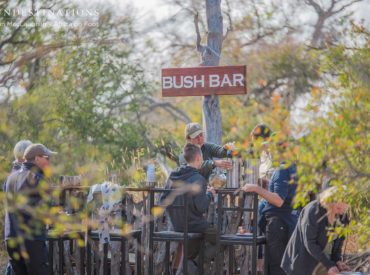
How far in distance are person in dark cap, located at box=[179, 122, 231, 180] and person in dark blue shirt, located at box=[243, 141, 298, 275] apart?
65cm

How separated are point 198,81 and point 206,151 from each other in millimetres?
1744

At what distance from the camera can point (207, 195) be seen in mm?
9250

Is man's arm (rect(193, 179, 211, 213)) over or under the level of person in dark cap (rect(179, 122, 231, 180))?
under

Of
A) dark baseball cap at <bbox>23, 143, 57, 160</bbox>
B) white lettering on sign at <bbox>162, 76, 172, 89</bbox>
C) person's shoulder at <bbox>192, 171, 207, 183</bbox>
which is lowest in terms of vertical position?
person's shoulder at <bbox>192, 171, 207, 183</bbox>

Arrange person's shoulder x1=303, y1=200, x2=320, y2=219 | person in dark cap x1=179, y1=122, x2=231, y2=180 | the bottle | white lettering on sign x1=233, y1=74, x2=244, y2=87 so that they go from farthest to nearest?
white lettering on sign x1=233, y1=74, x2=244, y2=87 → the bottle → person in dark cap x1=179, y1=122, x2=231, y2=180 → person's shoulder x1=303, y1=200, x2=320, y2=219

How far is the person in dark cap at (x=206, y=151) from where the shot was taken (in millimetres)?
9305

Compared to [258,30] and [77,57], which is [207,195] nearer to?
[77,57]

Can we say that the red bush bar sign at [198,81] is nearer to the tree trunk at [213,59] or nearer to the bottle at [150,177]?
the tree trunk at [213,59]

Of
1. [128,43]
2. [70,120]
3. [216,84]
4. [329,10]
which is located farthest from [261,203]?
[329,10]

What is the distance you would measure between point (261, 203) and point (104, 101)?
11.9 meters

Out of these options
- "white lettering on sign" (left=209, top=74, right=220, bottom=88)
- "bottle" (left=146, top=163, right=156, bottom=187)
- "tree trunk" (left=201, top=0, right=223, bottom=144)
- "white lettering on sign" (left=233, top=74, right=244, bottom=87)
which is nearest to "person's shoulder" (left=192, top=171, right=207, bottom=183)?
"bottle" (left=146, top=163, right=156, bottom=187)

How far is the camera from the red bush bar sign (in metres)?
11.3

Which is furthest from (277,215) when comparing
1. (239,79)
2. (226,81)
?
(226,81)

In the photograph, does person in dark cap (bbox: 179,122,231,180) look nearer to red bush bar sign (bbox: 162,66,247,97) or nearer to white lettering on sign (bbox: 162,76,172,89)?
red bush bar sign (bbox: 162,66,247,97)
